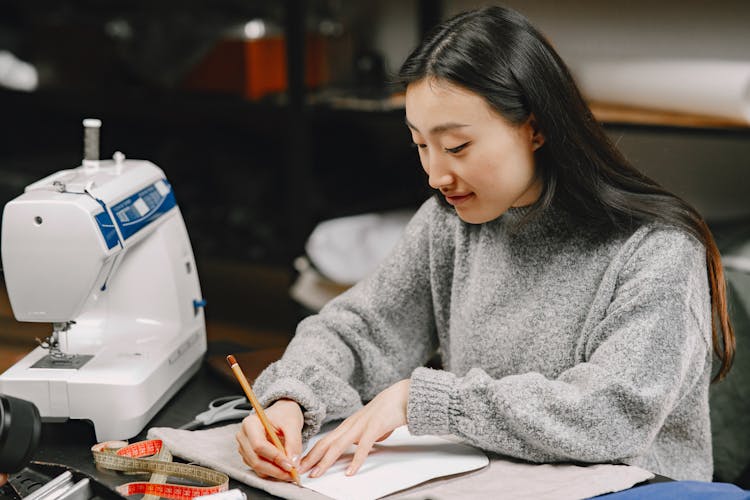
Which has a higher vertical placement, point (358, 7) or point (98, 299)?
point (358, 7)

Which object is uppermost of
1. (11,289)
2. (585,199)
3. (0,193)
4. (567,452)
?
(585,199)

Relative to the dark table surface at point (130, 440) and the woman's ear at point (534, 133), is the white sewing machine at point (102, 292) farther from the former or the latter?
the woman's ear at point (534, 133)

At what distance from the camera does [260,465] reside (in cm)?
114

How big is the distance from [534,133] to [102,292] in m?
0.66

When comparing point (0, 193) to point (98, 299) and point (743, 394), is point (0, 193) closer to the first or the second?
point (98, 299)


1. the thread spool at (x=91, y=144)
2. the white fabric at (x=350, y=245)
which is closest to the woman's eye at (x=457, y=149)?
the thread spool at (x=91, y=144)

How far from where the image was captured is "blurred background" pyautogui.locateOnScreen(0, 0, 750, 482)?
8.27 feet

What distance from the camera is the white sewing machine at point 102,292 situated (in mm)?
1266

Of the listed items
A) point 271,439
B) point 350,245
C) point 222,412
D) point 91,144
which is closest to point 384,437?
point 271,439

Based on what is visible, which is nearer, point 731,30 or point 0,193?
point 731,30

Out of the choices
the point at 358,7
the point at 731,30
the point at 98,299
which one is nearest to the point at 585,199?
the point at 98,299

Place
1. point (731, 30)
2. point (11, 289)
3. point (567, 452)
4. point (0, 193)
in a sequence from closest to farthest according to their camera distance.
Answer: point (567, 452)
point (11, 289)
point (731, 30)
point (0, 193)

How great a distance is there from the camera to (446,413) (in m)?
1.19

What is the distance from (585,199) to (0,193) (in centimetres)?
281
